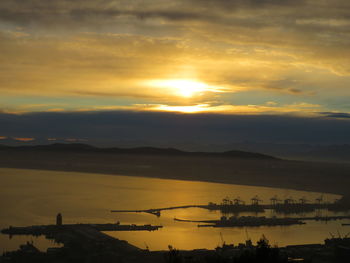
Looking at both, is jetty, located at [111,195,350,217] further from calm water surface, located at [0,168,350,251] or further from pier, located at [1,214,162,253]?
pier, located at [1,214,162,253]

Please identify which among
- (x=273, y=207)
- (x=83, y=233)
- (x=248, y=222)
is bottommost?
(x=83, y=233)

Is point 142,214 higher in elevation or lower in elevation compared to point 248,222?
higher

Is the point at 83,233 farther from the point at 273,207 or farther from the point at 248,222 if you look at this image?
the point at 273,207

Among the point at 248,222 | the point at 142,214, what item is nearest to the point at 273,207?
the point at 248,222

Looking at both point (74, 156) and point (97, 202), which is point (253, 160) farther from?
point (97, 202)

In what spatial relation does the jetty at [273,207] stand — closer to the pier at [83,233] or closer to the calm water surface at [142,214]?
the calm water surface at [142,214]

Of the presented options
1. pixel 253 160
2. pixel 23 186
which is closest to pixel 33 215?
pixel 23 186

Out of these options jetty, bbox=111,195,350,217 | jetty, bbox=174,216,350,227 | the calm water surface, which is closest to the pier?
the calm water surface

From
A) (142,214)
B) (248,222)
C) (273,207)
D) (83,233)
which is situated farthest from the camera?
(273,207)
